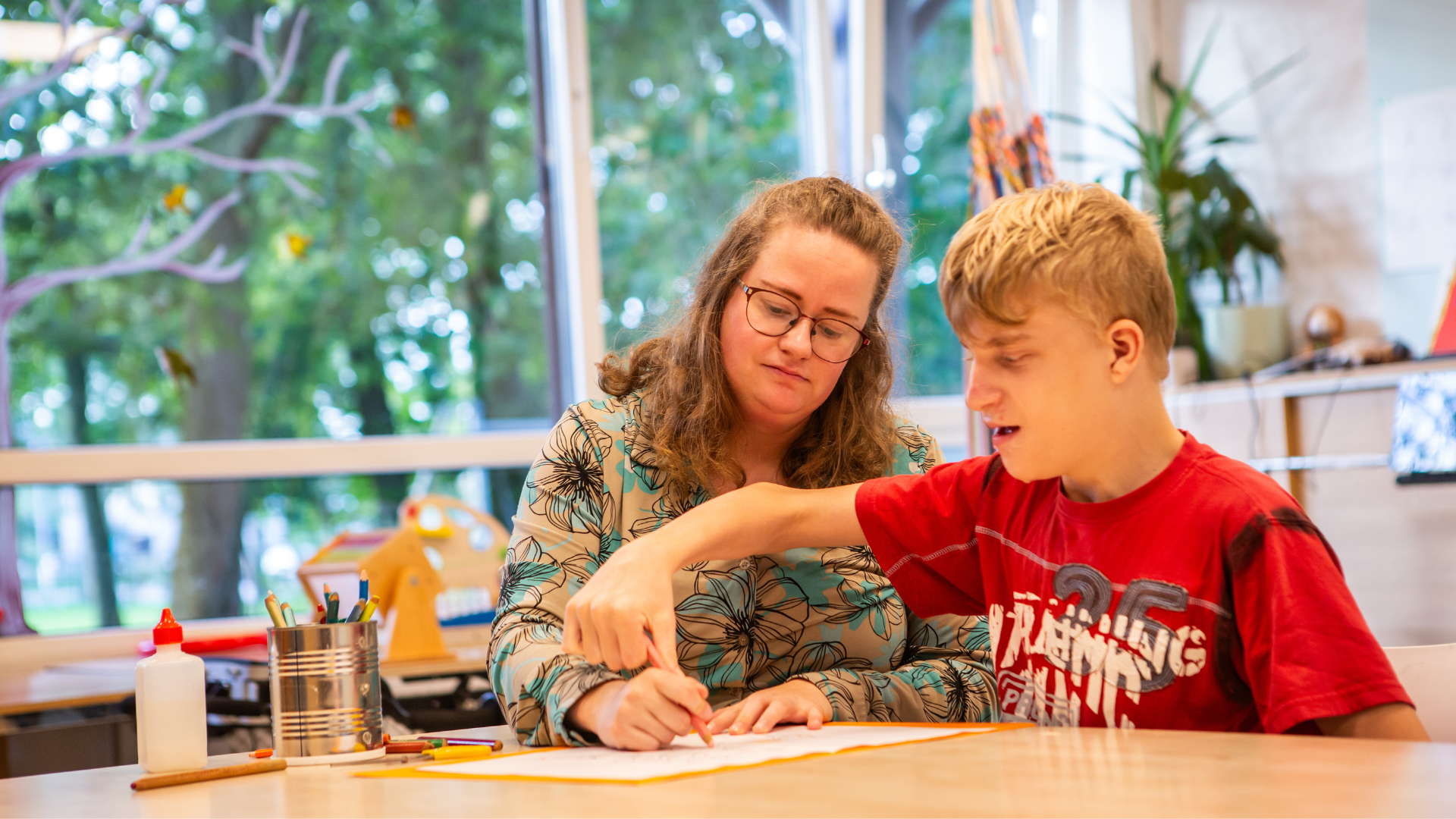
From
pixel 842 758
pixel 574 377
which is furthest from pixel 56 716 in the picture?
pixel 842 758

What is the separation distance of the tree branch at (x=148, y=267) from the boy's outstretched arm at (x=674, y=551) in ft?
8.27

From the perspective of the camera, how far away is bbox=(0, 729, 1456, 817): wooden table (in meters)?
0.73

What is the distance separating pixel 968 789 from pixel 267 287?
304cm

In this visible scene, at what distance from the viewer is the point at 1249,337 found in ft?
11.7

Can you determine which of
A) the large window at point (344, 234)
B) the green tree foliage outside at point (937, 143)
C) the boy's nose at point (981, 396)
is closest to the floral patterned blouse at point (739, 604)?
the boy's nose at point (981, 396)

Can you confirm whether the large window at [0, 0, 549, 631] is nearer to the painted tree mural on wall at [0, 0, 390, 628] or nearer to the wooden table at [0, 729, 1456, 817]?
the painted tree mural on wall at [0, 0, 390, 628]

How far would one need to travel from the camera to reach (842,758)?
3.07 feet

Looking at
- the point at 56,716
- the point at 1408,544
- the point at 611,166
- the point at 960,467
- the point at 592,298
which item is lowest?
the point at 56,716

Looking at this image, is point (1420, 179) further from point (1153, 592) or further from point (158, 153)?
point (158, 153)

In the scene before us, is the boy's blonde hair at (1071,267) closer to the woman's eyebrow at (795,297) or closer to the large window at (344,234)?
the woman's eyebrow at (795,297)

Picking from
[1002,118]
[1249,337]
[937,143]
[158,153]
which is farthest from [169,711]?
[937,143]

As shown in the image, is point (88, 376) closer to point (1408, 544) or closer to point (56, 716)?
point (56, 716)

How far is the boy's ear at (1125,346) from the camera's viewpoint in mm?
1100

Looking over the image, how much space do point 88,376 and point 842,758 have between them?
2.86 meters
